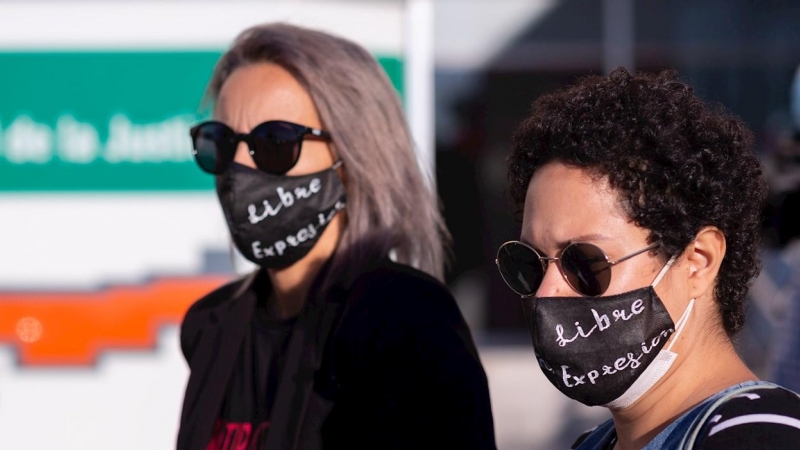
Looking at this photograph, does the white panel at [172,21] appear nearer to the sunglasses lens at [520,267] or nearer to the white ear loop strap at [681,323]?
the sunglasses lens at [520,267]

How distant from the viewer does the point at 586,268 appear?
1.54 m

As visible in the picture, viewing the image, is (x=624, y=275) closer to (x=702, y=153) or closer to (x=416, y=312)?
(x=702, y=153)

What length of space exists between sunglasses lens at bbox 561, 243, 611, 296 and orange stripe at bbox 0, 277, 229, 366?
2.40 metres

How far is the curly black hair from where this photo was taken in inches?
59.3

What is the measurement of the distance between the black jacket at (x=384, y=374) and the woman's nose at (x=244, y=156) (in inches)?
17.6

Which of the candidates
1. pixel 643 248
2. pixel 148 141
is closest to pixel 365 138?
pixel 643 248

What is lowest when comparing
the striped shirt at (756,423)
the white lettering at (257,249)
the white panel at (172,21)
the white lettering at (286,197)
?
the striped shirt at (756,423)

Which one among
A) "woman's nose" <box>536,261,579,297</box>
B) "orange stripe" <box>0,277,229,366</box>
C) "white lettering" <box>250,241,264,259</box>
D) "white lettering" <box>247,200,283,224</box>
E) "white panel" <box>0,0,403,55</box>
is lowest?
"orange stripe" <box>0,277,229,366</box>

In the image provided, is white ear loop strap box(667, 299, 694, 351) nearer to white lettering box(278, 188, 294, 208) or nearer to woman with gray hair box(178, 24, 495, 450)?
woman with gray hair box(178, 24, 495, 450)

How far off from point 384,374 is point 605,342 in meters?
0.46

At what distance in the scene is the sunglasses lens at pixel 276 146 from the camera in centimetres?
234

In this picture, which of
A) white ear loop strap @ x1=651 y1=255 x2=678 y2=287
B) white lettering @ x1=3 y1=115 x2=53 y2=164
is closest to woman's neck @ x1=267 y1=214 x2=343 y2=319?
white ear loop strap @ x1=651 y1=255 x2=678 y2=287

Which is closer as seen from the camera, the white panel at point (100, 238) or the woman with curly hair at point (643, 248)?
the woman with curly hair at point (643, 248)

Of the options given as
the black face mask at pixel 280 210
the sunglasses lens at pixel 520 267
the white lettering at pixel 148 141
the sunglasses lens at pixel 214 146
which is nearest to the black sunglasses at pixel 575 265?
the sunglasses lens at pixel 520 267
